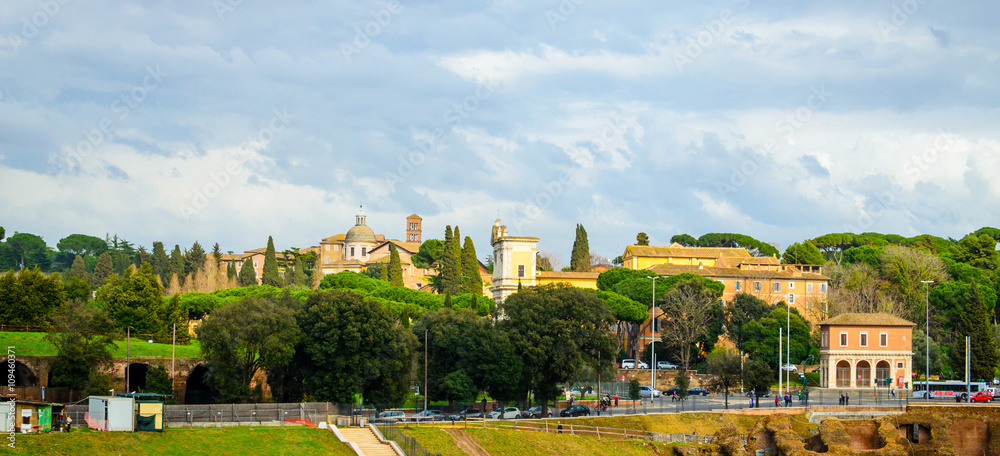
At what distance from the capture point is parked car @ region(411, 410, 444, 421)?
162 feet

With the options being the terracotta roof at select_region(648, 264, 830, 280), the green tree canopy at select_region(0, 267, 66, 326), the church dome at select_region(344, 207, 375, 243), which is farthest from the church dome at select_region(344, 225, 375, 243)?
the green tree canopy at select_region(0, 267, 66, 326)

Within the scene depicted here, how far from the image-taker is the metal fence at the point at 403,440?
131ft

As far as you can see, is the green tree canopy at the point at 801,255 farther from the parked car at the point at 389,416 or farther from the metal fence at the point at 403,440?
the metal fence at the point at 403,440

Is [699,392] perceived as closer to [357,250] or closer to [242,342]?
[242,342]

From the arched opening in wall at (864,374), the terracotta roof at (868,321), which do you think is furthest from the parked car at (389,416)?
the arched opening in wall at (864,374)

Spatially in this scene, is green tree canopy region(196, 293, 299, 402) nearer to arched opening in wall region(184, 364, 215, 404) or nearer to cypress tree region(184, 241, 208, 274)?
arched opening in wall region(184, 364, 215, 404)

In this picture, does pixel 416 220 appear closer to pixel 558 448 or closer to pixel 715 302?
pixel 715 302

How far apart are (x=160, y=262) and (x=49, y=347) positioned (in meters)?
95.9

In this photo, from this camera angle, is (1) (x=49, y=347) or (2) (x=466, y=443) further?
(1) (x=49, y=347)

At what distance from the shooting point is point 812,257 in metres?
129

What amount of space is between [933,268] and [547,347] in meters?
58.9

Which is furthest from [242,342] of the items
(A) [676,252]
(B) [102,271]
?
(B) [102,271]

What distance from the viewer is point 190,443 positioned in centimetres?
3703

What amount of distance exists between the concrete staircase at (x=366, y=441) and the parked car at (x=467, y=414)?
8.09 meters
